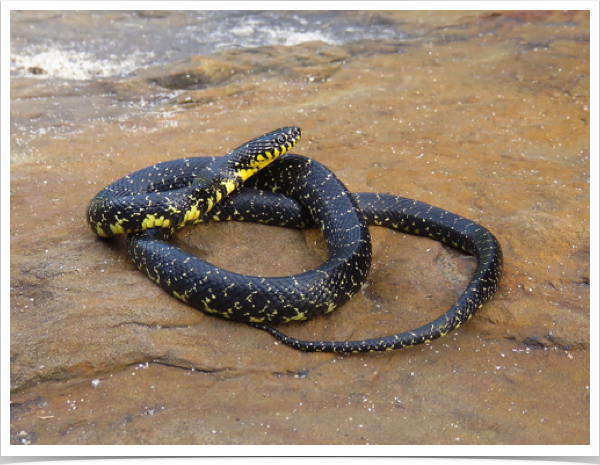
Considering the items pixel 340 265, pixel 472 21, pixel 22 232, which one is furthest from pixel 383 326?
pixel 472 21

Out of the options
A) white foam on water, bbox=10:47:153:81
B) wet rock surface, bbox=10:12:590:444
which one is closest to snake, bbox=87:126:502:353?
wet rock surface, bbox=10:12:590:444

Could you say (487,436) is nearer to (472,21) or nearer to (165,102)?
(165,102)

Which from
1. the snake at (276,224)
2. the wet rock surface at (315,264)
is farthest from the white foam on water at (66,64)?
the snake at (276,224)

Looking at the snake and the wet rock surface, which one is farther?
the snake

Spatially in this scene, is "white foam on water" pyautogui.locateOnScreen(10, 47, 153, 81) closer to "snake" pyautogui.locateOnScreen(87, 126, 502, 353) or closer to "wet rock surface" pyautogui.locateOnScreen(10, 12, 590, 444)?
"wet rock surface" pyautogui.locateOnScreen(10, 12, 590, 444)

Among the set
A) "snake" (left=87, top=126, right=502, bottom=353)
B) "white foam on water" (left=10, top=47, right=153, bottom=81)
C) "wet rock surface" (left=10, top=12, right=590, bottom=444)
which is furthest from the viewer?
"white foam on water" (left=10, top=47, right=153, bottom=81)

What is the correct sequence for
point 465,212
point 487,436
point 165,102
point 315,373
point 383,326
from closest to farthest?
point 487,436, point 315,373, point 383,326, point 465,212, point 165,102
